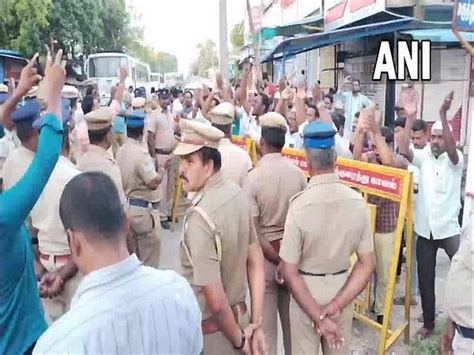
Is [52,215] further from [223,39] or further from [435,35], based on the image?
[223,39]

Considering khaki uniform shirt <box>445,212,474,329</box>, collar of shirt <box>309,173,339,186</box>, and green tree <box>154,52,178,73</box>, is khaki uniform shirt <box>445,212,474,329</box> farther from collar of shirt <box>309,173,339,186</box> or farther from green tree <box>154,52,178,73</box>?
green tree <box>154,52,178,73</box>

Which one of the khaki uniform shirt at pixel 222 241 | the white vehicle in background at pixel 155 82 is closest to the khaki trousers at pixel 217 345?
the khaki uniform shirt at pixel 222 241

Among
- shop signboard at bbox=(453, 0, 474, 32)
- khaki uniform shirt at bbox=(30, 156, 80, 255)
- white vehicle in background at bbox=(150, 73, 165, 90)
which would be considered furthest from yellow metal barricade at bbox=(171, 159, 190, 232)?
white vehicle in background at bbox=(150, 73, 165, 90)

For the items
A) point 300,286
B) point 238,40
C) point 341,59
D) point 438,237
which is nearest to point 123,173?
point 300,286

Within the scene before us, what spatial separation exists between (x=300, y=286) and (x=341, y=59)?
14.2 metres

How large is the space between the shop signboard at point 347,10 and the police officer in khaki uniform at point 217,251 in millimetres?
10406

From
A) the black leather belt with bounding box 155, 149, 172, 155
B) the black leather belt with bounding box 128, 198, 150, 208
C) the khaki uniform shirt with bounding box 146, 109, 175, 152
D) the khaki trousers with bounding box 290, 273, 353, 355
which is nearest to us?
the khaki trousers with bounding box 290, 273, 353, 355

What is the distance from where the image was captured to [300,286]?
3.28 m

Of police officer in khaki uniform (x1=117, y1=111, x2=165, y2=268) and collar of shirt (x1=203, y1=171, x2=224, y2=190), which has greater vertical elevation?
collar of shirt (x1=203, y1=171, x2=224, y2=190)

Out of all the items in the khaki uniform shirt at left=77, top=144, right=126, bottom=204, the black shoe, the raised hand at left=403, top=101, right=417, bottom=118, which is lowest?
the black shoe

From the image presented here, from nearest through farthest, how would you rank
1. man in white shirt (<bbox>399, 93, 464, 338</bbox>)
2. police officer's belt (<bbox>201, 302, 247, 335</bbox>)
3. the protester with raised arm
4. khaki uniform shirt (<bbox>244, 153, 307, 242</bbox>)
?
the protester with raised arm
police officer's belt (<bbox>201, 302, 247, 335</bbox>)
khaki uniform shirt (<bbox>244, 153, 307, 242</bbox>)
man in white shirt (<bbox>399, 93, 464, 338</bbox>)

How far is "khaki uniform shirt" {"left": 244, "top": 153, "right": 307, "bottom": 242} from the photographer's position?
12.6ft

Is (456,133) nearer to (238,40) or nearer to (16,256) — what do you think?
(16,256)

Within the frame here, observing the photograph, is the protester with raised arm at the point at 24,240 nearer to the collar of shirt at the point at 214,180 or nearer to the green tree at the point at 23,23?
the collar of shirt at the point at 214,180
